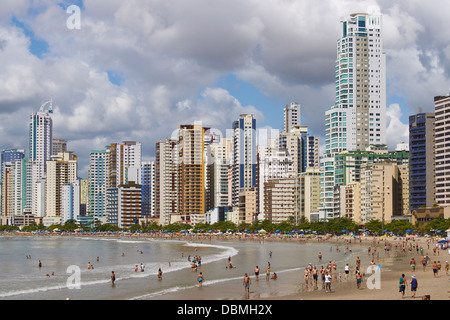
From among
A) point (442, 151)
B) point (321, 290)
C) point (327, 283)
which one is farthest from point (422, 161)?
point (327, 283)

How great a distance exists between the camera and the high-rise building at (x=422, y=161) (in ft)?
584

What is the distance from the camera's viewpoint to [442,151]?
17138 cm

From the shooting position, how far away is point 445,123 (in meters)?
171

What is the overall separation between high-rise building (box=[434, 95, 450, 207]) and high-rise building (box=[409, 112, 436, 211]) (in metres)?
6.70

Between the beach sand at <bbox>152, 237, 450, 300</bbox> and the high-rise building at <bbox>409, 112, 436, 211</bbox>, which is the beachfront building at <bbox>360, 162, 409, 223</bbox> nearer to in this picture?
the high-rise building at <bbox>409, 112, 436, 211</bbox>

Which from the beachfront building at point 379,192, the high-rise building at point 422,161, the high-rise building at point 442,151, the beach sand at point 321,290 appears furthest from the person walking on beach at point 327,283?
the beachfront building at point 379,192

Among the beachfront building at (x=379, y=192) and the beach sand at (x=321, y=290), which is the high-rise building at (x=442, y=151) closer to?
the beachfront building at (x=379, y=192)

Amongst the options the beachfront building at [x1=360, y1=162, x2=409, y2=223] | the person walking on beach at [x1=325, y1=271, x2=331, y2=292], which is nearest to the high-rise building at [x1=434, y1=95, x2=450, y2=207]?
the beachfront building at [x1=360, y1=162, x2=409, y2=223]

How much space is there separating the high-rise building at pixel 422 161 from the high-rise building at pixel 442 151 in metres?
6.70

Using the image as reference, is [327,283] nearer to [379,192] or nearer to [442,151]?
[442,151]

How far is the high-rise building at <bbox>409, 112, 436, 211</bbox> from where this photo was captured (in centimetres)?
17800

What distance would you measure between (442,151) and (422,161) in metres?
11.5
